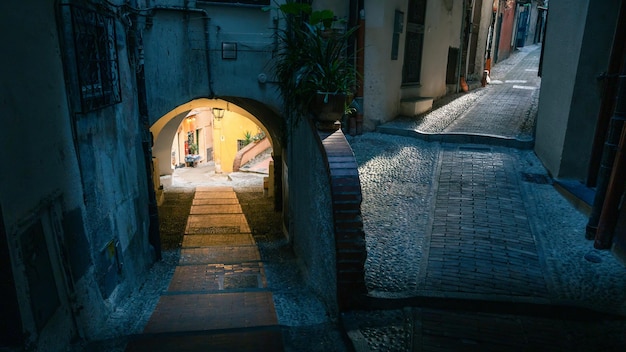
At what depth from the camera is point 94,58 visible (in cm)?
506

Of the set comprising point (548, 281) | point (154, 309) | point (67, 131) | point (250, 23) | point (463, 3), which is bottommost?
point (154, 309)

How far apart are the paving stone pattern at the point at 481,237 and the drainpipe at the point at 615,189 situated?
76 centimetres

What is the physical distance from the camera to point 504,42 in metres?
23.6

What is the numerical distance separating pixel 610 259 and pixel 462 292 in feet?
6.40

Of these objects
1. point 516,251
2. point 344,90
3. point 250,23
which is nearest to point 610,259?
point 516,251

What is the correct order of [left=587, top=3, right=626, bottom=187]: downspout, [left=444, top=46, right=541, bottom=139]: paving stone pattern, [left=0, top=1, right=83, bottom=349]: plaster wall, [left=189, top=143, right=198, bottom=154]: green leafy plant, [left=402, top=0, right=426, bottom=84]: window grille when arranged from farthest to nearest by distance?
[left=189, top=143, right=198, bottom=154]: green leafy plant
[left=402, top=0, right=426, bottom=84]: window grille
[left=444, top=46, right=541, bottom=139]: paving stone pattern
[left=587, top=3, right=626, bottom=187]: downspout
[left=0, top=1, right=83, bottom=349]: plaster wall

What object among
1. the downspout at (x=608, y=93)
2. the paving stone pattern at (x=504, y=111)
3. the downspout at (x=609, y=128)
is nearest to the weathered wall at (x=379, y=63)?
the paving stone pattern at (x=504, y=111)

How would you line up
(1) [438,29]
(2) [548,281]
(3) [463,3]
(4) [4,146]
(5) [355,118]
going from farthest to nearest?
(3) [463,3] < (1) [438,29] < (5) [355,118] < (2) [548,281] < (4) [4,146]

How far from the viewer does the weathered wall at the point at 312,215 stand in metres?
4.71

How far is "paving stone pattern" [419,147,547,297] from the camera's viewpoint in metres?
4.49

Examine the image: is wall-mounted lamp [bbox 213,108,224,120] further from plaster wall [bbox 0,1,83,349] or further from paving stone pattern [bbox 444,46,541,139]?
plaster wall [bbox 0,1,83,349]

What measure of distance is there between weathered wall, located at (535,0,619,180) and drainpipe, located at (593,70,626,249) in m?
1.41

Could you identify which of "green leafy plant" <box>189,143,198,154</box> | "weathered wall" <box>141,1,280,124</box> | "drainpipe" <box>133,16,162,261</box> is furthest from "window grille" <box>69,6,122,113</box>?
"green leafy plant" <box>189,143,198,154</box>

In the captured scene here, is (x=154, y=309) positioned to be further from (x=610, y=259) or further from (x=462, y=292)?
(x=610, y=259)
